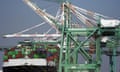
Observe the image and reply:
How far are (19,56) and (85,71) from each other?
1143cm

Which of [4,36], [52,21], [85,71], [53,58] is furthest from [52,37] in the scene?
[85,71]

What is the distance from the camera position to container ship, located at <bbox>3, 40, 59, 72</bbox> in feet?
173

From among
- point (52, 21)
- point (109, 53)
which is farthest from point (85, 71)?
point (52, 21)

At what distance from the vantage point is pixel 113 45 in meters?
61.2

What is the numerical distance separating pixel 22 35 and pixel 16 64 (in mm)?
30003

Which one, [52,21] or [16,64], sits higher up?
[52,21]

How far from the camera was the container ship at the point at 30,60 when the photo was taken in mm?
52625

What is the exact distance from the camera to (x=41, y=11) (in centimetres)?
8025

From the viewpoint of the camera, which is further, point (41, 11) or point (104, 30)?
point (41, 11)

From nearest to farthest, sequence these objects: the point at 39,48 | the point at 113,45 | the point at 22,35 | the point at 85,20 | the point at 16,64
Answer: the point at 16,64, the point at 39,48, the point at 113,45, the point at 85,20, the point at 22,35

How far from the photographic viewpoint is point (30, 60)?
53406 millimetres

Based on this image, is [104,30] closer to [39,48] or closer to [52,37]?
[39,48]

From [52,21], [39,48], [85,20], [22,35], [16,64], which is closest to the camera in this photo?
[16,64]

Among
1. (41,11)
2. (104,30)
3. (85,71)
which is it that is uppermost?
(41,11)
